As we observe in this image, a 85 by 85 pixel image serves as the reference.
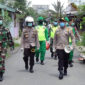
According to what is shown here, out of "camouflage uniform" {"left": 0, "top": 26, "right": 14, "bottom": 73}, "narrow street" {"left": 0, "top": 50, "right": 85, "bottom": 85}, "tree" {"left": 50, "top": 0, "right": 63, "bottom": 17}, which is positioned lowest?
"narrow street" {"left": 0, "top": 50, "right": 85, "bottom": 85}

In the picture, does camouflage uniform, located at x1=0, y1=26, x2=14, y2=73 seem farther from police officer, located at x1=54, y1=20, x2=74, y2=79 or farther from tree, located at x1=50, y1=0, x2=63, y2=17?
tree, located at x1=50, y1=0, x2=63, y2=17

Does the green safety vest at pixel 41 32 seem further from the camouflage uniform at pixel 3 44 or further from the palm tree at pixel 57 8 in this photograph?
the palm tree at pixel 57 8

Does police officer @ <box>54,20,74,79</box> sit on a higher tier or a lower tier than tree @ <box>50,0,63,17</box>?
lower

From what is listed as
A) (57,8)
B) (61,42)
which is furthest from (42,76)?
(57,8)

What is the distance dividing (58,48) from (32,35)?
1.18m

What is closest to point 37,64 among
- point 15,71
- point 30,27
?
point 15,71

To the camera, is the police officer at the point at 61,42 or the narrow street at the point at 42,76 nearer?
the narrow street at the point at 42,76

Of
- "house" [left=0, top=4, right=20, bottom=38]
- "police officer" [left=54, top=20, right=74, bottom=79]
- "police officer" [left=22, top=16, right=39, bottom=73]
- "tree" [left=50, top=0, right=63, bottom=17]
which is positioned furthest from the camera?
"tree" [left=50, top=0, right=63, bottom=17]

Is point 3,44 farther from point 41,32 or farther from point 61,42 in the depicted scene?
point 41,32

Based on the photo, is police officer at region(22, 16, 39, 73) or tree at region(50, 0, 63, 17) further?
tree at region(50, 0, 63, 17)

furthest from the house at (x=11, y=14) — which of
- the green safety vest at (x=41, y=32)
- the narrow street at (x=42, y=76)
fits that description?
the narrow street at (x=42, y=76)

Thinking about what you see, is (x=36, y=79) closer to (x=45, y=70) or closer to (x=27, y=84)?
(x=27, y=84)

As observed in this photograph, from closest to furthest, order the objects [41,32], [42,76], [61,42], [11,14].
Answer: [61,42] → [42,76] → [41,32] → [11,14]

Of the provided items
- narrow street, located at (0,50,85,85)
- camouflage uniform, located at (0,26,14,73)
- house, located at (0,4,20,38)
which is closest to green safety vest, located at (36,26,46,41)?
narrow street, located at (0,50,85,85)
